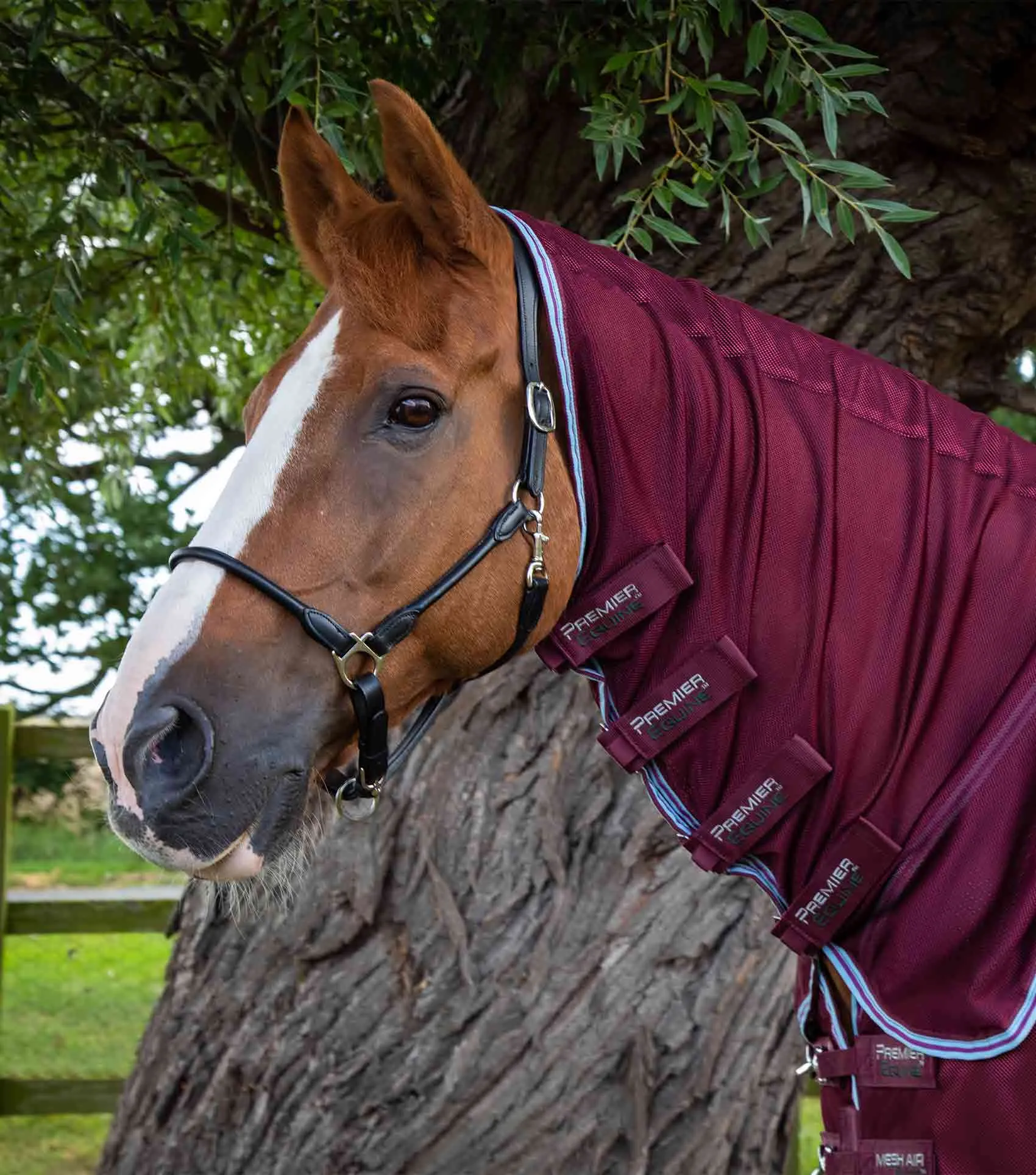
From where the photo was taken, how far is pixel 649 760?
1848 mm

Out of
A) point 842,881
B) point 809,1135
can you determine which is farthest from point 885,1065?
point 809,1135

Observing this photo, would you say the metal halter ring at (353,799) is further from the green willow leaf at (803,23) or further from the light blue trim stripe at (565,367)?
the green willow leaf at (803,23)

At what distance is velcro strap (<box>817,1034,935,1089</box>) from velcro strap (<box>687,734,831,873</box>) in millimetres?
307

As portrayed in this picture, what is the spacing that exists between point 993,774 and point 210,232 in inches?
118

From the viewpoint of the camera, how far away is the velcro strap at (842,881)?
A: 1.73m

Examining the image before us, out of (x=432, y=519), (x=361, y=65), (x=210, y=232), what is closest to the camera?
(x=432, y=519)

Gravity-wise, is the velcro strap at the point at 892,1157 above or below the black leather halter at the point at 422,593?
below

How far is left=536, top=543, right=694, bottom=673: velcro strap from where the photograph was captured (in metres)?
1.81

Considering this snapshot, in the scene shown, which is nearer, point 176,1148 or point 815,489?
point 815,489

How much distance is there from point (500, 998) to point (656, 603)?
67.5 inches

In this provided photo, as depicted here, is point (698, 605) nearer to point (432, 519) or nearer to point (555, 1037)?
point (432, 519)

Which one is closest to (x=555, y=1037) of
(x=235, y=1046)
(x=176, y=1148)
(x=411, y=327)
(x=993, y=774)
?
(x=235, y=1046)

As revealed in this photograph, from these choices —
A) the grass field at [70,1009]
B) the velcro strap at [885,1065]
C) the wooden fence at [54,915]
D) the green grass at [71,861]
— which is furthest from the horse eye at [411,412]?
the green grass at [71,861]

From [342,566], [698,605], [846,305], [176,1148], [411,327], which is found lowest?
[176,1148]
